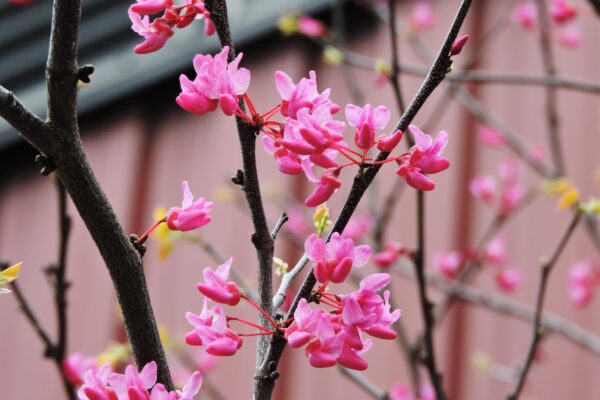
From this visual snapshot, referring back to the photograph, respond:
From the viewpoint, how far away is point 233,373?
2408 millimetres

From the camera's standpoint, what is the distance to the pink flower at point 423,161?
56 centimetres

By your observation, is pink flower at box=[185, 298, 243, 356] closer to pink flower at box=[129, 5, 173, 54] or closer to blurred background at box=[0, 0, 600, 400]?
pink flower at box=[129, 5, 173, 54]

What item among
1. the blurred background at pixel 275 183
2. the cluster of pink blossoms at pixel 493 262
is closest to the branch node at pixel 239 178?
the blurred background at pixel 275 183

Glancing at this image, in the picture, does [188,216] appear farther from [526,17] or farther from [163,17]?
[526,17]

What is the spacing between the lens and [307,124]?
0.53 metres

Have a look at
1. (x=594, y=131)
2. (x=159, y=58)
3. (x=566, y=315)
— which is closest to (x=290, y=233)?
(x=566, y=315)

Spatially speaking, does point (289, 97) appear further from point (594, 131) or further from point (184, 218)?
point (594, 131)

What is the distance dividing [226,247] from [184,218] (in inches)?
77.5

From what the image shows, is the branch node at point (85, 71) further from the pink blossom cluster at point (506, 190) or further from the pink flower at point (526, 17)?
the pink flower at point (526, 17)

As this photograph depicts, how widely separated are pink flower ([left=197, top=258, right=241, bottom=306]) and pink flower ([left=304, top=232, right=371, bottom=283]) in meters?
0.06

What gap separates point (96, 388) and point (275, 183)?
77.3 inches

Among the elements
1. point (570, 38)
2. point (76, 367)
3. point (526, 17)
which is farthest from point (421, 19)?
point (76, 367)

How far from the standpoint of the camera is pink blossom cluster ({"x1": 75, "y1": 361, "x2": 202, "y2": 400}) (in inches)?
19.5

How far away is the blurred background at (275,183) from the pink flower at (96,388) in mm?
1089
